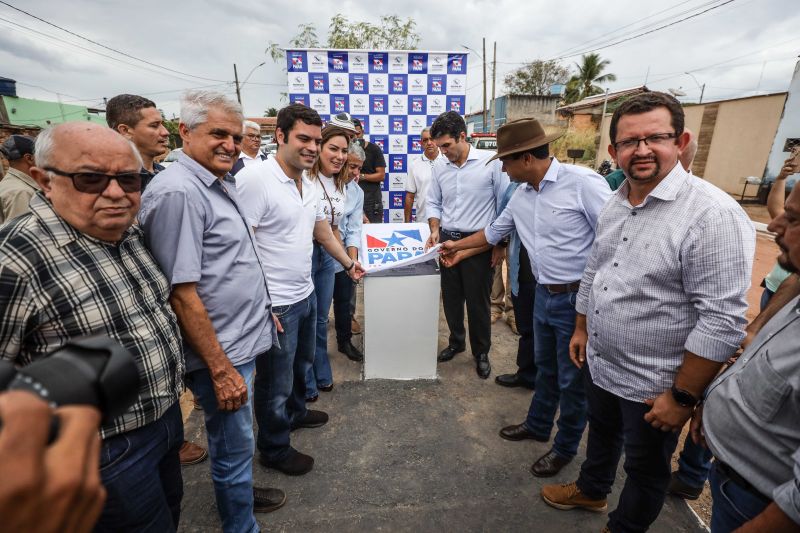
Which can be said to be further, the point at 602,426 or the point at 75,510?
the point at 602,426

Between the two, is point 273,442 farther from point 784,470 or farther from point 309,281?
point 784,470

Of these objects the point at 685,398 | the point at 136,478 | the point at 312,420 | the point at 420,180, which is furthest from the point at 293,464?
the point at 420,180

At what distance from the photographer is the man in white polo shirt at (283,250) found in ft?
6.70

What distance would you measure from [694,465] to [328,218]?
2.80 m

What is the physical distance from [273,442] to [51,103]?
96.0 ft

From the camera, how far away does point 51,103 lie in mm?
22016

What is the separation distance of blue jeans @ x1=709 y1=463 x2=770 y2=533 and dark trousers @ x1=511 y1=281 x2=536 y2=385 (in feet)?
5.99

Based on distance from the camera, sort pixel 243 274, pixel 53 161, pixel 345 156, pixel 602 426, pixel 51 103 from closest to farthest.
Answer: pixel 53 161
pixel 243 274
pixel 602 426
pixel 345 156
pixel 51 103

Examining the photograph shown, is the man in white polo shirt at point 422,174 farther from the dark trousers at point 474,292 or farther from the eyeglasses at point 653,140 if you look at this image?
the eyeglasses at point 653,140

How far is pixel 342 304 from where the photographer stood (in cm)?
367

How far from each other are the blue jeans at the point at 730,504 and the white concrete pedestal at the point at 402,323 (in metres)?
2.01

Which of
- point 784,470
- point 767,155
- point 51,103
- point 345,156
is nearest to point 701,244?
point 784,470

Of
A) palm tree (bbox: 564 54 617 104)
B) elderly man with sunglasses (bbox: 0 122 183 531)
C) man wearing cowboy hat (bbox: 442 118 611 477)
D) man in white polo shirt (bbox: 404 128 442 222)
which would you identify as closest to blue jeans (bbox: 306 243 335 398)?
man wearing cowboy hat (bbox: 442 118 611 477)

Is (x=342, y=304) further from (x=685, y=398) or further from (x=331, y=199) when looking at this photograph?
(x=685, y=398)
